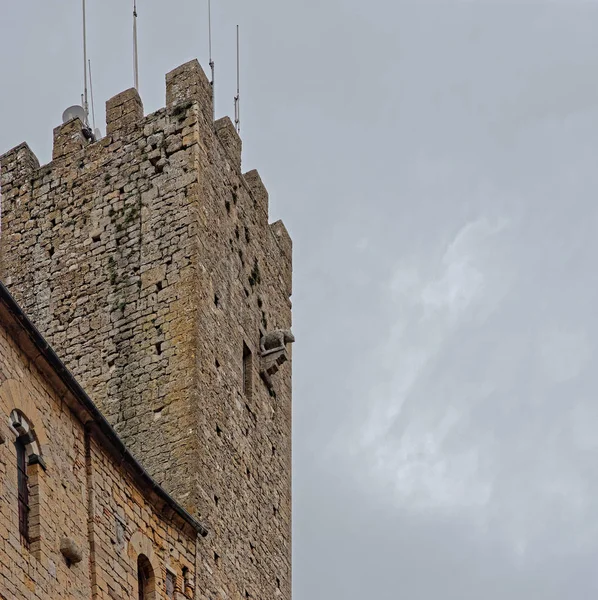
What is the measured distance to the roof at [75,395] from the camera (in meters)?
Answer: 19.3

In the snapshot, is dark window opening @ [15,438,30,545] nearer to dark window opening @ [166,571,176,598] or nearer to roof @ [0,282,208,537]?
roof @ [0,282,208,537]

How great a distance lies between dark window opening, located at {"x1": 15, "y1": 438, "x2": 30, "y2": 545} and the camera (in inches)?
742

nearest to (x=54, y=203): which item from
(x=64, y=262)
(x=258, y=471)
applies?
(x=64, y=262)

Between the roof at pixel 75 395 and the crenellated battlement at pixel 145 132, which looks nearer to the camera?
the roof at pixel 75 395

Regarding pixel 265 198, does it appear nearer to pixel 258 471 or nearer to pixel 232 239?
pixel 232 239

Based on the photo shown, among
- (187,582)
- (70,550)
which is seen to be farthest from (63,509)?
(187,582)

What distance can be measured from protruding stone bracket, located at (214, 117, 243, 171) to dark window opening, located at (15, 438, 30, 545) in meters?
10.4

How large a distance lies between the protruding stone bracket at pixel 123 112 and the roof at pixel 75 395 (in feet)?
24.5

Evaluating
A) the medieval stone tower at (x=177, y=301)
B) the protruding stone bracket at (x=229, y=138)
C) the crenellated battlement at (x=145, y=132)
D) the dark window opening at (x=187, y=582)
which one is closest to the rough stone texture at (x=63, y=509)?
the dark window opening at (x=187, y=582)

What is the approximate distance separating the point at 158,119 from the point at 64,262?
268 cm

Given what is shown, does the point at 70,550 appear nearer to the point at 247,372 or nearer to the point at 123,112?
the point at 247,372

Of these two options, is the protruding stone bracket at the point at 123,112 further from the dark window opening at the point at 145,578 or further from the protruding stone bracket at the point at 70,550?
the protruding stone bracket at the point at 70,550

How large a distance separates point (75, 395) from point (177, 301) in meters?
5.68

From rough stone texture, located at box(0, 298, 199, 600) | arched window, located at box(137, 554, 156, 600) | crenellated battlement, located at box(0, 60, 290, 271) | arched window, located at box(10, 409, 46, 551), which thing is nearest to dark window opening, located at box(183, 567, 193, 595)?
rough stone texture, located at box(0, 298, 199, 600)
